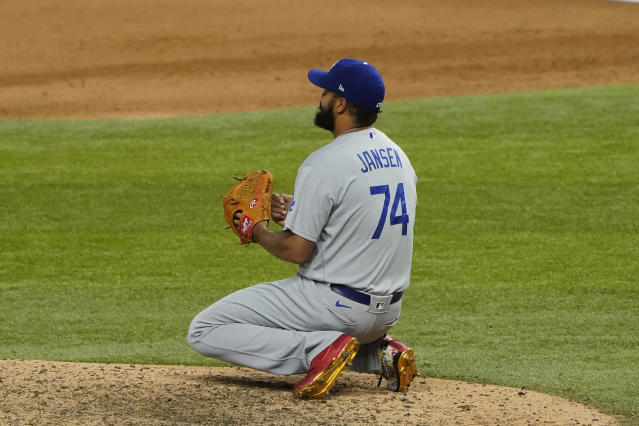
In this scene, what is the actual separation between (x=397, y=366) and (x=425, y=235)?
437 cm

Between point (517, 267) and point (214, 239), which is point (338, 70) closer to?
point (517, 267)

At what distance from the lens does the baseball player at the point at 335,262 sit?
470cm

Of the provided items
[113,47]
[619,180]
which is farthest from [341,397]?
[113,47]

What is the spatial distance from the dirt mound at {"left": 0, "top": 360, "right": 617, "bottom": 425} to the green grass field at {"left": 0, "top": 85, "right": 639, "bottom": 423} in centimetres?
41

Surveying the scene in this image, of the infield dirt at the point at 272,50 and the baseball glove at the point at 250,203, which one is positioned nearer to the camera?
the baseball glove at the point at 250,203

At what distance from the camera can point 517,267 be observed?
27.0 feet

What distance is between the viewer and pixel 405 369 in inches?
193

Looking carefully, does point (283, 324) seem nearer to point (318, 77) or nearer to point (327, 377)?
point (327, 377)

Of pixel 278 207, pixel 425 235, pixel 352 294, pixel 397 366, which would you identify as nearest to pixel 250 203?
pixel 278 207

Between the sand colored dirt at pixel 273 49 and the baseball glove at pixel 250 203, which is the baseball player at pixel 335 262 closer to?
the baseball glove at pixel 250 203

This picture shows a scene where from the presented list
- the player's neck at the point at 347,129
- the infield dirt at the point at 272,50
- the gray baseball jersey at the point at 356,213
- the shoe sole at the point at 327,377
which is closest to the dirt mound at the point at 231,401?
the shoe sole at the point at 327,377

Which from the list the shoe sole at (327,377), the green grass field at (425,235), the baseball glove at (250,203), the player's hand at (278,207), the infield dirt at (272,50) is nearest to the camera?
the shoe sole at (327,377)

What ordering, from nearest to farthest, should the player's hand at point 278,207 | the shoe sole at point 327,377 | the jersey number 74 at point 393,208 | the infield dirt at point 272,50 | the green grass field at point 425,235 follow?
1. the shoe sole at point 327,377
2. the jersey number 74 at point 393,208
3. the player's hand at point 278,207
4. the green grass field at point 425,235
5. the infield dirt at point 272,50

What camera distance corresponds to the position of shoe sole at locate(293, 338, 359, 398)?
464 cm
